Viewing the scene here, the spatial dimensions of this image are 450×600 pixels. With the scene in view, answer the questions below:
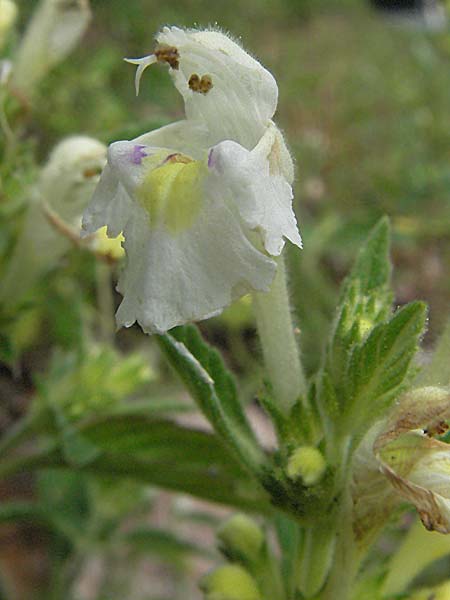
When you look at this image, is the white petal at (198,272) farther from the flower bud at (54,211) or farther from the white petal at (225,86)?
the flower bud at (54,211)

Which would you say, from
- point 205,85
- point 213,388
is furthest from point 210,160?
point 213,388

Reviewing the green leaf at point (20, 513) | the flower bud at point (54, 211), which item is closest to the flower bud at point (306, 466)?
the flower bud at point (54, 211)

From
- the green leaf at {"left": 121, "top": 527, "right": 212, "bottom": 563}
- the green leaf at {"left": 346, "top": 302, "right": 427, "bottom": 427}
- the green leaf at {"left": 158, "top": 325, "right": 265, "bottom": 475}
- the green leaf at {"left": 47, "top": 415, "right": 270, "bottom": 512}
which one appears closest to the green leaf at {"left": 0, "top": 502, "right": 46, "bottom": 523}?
the green leaf at {"left": 121, "top": 527, "right": 212, "bottom": 563}

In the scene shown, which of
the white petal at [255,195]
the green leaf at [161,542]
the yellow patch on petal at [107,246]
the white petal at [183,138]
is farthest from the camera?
the green leaf at [161,542]

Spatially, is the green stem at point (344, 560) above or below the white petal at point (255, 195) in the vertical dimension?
below

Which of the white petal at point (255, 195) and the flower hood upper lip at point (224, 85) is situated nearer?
the white petal at point (255, 195)

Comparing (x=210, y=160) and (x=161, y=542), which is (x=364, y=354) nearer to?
(x=210, y=160)

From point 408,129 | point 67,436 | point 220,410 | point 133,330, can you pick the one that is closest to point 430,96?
point 408,129
